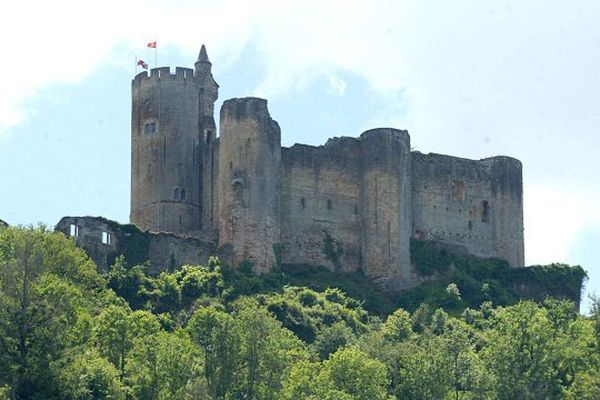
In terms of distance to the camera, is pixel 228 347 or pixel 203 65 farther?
pixel 203 65

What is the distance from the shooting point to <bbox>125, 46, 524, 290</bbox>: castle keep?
297 feet

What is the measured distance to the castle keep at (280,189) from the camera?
297ft

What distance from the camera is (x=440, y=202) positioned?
322 feet

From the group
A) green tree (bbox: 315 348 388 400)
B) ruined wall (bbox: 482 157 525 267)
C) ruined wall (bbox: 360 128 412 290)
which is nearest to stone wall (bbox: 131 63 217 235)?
ruined wall (bbox: 360 128 412 290)

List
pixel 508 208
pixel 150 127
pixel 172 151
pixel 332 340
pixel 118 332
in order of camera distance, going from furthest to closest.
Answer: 1. pixel 508 208
2. pixel 150 127
3. pixel 172 151
4. pixel 332 340
5. pixel 118 332

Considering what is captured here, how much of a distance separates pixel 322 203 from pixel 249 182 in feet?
18.4

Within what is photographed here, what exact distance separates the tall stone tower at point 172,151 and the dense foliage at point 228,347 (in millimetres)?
9211

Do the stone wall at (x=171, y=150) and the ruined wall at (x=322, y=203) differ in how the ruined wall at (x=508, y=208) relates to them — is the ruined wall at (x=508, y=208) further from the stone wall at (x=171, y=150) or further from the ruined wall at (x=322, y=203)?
the stone wall at (x=171, y=150)

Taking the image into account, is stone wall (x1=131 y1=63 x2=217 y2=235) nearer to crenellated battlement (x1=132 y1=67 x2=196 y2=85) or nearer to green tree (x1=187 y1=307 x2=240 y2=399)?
crenellated battlement (x1=132 y1=67 x2=196 y2=85)

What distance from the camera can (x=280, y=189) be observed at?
9238cm

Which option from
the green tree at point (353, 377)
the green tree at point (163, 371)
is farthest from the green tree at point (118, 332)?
the green tree at point (353, 377)

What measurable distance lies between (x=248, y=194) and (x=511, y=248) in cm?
1683

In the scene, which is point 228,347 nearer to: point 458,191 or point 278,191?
point 278,191

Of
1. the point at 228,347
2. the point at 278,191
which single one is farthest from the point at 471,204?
the point at 228,347
